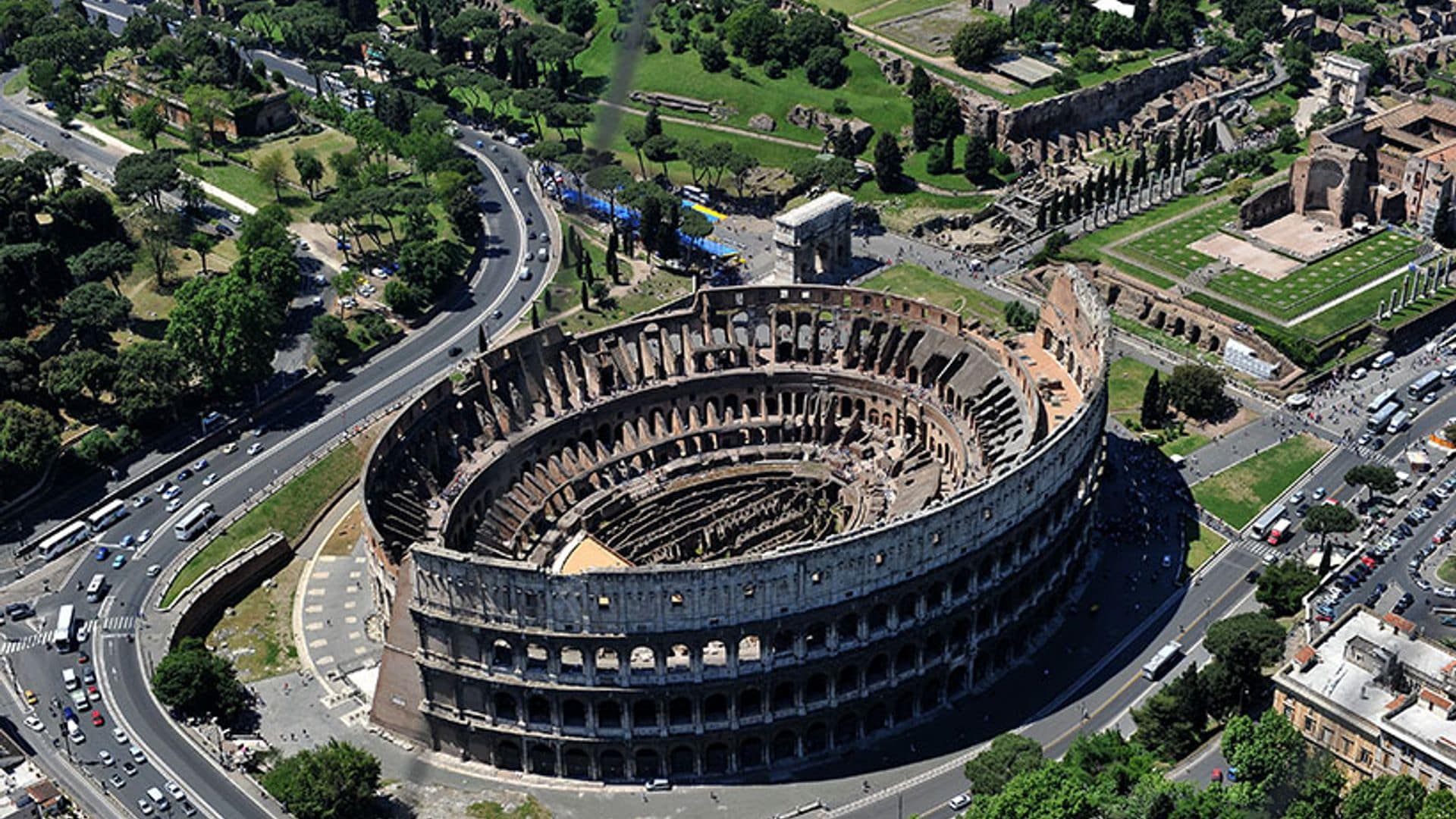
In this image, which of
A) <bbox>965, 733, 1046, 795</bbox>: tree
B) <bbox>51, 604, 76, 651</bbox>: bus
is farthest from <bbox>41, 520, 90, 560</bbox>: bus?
<bbox>965, 733, 1046, 795</bbox>: tree

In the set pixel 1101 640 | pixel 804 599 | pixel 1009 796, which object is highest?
pixel 804 599

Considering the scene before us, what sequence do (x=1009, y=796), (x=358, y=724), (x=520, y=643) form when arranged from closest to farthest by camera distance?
(x=1009, y=796) < (x=520, y=643) < (x=358, y=724)

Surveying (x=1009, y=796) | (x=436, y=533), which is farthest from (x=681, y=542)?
(x=1009, y=796)

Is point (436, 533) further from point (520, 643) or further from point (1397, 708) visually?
point (1397, 708)

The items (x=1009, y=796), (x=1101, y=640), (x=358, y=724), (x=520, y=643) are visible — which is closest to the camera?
(x=1009, y=796)

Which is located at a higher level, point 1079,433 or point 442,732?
point 1079,433
